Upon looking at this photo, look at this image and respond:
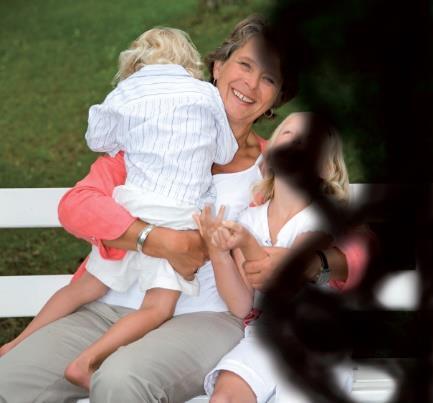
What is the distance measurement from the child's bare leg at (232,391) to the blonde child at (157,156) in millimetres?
208

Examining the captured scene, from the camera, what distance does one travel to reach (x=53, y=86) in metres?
4.61

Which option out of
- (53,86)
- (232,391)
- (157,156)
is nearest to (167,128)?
(157,156)

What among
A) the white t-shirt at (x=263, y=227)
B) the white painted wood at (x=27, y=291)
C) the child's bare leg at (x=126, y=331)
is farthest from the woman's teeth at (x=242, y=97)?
the white painted wood at (x=27, y=291)

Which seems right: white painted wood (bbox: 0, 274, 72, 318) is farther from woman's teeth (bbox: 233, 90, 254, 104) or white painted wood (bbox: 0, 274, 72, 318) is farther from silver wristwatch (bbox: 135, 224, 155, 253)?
woman's teeth (bbox: 233, 90, 254, 104)

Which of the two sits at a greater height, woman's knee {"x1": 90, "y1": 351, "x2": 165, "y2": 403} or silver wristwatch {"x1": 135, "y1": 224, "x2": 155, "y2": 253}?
silver wristwatch {"x1": 135, "y1": 224, "x2": 155, "y2": 253}

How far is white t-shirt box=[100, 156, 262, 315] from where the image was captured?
1862mm

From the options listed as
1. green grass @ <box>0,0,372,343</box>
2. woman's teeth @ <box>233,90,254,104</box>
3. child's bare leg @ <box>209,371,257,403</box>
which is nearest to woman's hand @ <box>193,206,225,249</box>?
child's bare leg @ <box>209,371,257,403</box>

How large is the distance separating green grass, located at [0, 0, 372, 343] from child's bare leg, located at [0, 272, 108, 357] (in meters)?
2.18

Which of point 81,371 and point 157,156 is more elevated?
point 157,156

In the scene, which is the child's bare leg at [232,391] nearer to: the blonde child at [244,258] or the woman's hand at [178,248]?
the blonde child at [244,258]

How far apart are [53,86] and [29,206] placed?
7.49 feet

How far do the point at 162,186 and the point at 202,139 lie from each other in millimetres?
131

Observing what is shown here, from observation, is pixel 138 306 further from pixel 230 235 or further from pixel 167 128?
pixel 230 235

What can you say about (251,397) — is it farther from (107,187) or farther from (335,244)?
(335,244)
